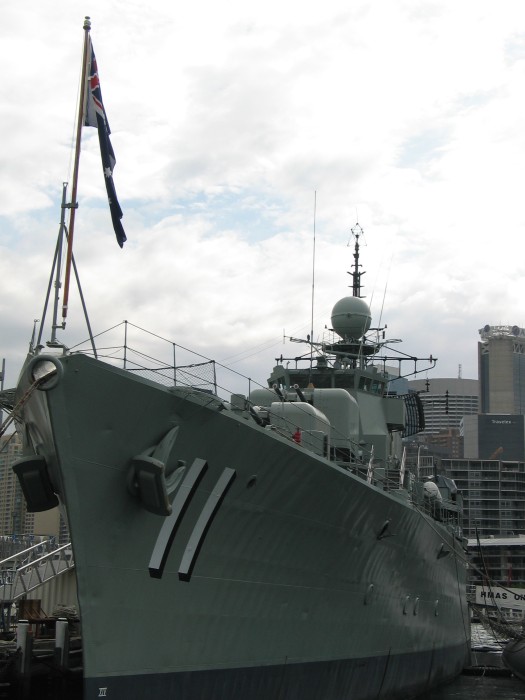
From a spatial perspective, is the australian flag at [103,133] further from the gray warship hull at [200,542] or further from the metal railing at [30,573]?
the metal railing at [30,573]

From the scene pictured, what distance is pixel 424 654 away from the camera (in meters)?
20.7

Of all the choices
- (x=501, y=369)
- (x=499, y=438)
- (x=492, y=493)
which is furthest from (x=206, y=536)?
(x=501, y=369)

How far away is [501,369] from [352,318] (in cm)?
15388

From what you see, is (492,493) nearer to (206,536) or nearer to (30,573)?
(30,573)

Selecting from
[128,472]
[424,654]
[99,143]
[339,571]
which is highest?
[99,143]

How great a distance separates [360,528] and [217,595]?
4.10 m

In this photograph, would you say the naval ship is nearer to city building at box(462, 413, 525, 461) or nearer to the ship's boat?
the ship's boat

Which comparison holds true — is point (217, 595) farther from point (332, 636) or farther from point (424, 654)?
point (424, 654)

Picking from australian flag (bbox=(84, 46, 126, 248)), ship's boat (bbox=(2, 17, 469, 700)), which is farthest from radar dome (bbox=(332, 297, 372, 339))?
australian flag (bbox=(84, 46, 126, 248))

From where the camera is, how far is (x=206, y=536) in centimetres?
1145

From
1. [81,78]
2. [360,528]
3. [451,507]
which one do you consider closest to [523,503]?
[451,507]

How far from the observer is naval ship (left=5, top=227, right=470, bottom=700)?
1026 cm

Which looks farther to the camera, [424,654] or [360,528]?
[424,654]

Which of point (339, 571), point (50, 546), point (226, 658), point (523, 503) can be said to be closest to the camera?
point (226, 658)
